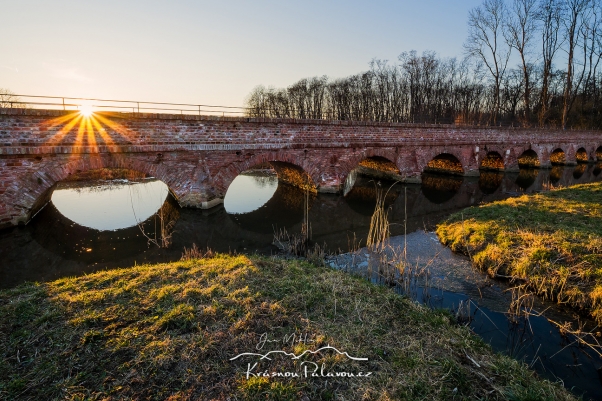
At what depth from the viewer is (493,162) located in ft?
73.8

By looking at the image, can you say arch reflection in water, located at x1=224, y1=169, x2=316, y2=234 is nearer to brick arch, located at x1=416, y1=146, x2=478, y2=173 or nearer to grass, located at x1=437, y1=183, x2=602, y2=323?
grass, located at x1=437, y1=183, x2=602, y2=323

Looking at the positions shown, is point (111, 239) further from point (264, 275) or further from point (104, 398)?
point (104, 398)

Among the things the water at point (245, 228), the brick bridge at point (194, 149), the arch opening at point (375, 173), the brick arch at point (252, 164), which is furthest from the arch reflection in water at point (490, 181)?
the brick arch at point (252, 164)

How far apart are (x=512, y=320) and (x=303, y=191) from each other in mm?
11079

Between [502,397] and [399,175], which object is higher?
[399,175]

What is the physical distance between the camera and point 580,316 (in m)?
4.54

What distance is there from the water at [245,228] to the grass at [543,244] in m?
0.45

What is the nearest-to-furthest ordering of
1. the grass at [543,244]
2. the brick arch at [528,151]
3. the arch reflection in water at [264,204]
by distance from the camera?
1. the grass at [543,244]
2. the arch reflection in water at [264,204]
3. the brick arch at [528,151]

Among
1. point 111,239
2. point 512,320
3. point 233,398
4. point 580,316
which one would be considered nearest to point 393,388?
point 233,398

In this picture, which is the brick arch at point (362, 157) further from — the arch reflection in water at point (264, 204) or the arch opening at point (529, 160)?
the arch opening at point (529, 160)

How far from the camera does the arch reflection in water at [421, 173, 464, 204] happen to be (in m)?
13.8

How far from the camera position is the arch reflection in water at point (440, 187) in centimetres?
1383

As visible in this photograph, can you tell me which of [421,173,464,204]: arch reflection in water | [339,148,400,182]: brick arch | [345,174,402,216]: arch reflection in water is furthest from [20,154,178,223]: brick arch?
[421,173,464,204]: arch reflection in water

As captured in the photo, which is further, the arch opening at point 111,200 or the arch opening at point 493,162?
the arch opening at point 493,162
